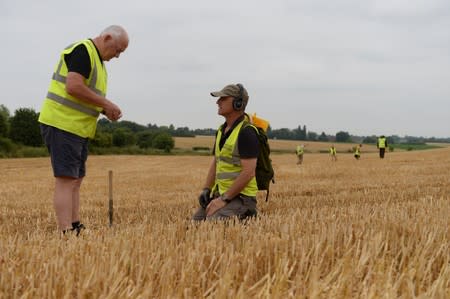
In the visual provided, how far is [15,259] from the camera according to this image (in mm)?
2707

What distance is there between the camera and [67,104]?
14.8 feet

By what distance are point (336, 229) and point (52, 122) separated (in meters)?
2.74

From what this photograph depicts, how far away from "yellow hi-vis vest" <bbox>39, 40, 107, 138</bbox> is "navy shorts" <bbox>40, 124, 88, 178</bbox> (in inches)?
2.2

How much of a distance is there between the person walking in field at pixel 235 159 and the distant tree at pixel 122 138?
6240 centimetres

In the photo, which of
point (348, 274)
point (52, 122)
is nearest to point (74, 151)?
point (52, 122)

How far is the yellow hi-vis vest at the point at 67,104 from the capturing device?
4477 mm

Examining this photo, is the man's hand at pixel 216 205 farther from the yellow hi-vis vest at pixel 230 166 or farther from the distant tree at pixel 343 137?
the distant tree at pixel 343 137

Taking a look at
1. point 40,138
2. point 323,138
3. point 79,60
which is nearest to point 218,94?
point 79,60

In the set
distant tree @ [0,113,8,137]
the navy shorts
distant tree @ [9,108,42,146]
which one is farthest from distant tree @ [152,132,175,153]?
the navy shorts

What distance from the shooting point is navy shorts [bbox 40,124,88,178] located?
174 inches

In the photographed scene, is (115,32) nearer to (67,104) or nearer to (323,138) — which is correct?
(67,104)

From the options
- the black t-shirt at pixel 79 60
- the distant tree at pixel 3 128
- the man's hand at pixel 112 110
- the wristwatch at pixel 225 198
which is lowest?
the wristwatch at pixel 225 198

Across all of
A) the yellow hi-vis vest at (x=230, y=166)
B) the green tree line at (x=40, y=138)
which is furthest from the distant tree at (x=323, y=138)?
the yellow hi-vis vest at (x=230, y=166)

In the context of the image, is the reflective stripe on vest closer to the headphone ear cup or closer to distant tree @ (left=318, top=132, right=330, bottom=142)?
the headphone ear cup
